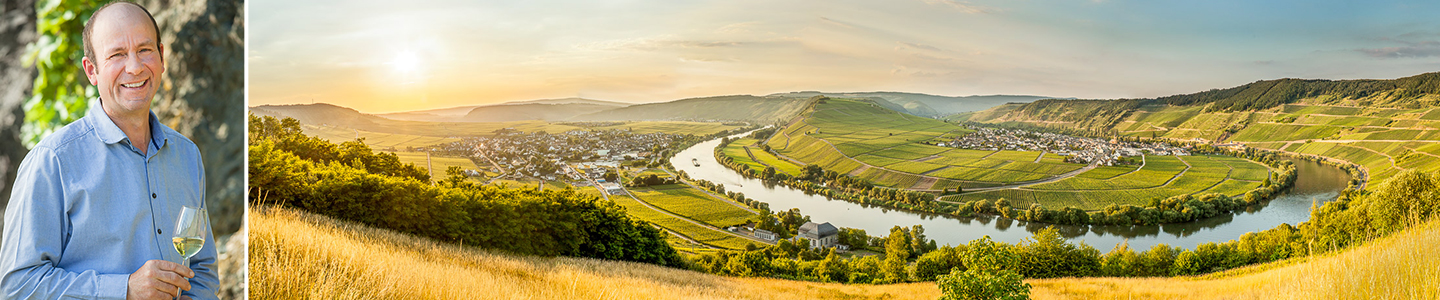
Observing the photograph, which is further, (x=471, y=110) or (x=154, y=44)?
(x=471, y=110)

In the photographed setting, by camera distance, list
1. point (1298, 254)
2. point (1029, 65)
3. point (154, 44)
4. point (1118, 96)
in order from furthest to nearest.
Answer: point (1118, 96) < point (1029, 65) < point (1298, 254) < point (154, 44)

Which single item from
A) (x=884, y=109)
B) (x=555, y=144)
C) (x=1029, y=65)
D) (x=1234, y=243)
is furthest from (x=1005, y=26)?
(x=555, y=144)

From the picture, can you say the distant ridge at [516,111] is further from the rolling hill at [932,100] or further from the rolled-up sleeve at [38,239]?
the rolled-up sleeve at [38,239]

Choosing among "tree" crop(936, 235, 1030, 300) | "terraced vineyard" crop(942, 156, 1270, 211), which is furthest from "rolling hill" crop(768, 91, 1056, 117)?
"tree" crop(936, 235, 1030, 300)

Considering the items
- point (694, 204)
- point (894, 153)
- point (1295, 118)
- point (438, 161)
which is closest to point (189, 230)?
point (694, 204)

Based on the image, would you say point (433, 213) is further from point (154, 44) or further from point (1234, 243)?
point (1234, 243)

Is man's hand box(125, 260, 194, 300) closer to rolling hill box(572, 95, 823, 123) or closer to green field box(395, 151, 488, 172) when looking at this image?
rolling hill box(572, 95, 823, 123)
